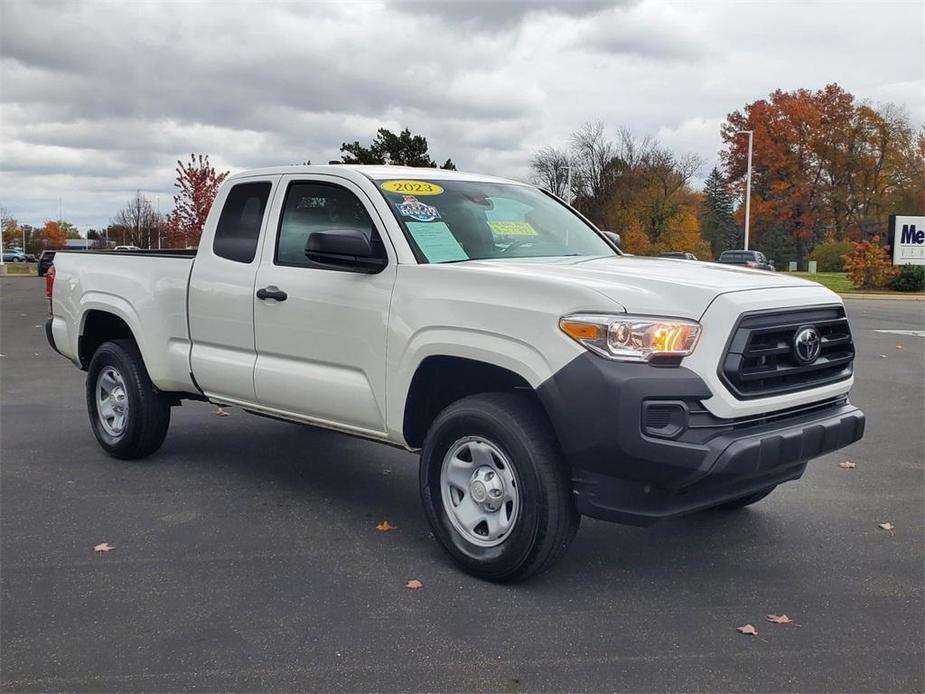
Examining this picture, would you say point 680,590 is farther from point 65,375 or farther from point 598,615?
point 65,375

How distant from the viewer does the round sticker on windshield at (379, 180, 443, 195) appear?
4.97 meters

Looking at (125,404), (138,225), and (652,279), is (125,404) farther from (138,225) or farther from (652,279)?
(138,225)

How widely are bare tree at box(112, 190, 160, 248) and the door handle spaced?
58.8m

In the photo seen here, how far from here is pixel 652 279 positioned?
4016 millimetres

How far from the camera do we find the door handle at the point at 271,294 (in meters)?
5.10

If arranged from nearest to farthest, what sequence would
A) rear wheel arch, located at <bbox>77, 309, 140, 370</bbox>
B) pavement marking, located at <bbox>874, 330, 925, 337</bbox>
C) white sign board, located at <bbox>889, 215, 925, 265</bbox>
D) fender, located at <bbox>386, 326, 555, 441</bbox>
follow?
fender, located at <bbox>386, 326, 555, 441</bbox> → rear wheel arch, located at <bbox>77, 309, 140, 370</bbox> → pavement marking, located at <bbox>874, 330, 925, 337</bbox> → white sign board, located at <bbox>889, 215, 925, 265</bbox>

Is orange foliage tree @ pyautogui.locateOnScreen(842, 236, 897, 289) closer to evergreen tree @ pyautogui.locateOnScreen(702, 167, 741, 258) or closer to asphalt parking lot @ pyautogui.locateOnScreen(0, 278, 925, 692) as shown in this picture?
asphalt parking lot @ pyautogui.locateOnScreen(0, 278, 925, 692)

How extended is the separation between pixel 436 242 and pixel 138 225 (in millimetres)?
65037

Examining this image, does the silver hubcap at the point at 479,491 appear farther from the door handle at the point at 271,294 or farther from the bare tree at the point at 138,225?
the bare tree at the point at 138,225

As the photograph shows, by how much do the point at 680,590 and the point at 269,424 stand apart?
4.69 m

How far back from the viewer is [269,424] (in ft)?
26.1

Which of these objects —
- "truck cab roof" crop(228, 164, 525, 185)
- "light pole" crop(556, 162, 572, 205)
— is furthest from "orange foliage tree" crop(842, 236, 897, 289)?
"truck cab roof" crop(228, 164, 525, 185)

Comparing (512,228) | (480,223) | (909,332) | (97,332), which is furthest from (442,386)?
(909,332)

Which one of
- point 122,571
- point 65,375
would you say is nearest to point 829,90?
point 65,375
